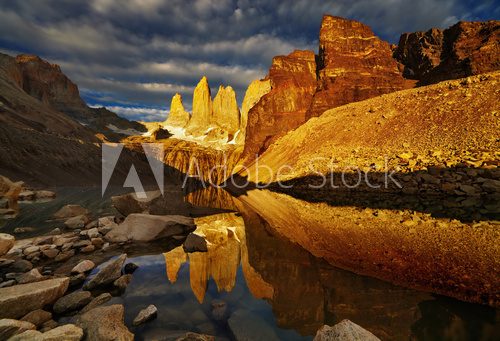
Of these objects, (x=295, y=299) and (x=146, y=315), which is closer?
(x=146, y=315)

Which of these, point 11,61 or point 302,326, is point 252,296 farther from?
point 11,61

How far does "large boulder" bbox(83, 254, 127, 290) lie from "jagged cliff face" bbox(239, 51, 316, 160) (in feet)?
201

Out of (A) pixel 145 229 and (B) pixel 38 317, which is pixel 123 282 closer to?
(B) pixel 38 317

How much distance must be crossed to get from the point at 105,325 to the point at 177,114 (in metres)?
192

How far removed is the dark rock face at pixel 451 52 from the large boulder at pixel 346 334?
5879 cm

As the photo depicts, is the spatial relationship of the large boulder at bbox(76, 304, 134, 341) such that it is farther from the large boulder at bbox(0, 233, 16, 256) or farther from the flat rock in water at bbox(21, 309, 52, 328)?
the large boulder at bbox(0, 233, 16, 256)

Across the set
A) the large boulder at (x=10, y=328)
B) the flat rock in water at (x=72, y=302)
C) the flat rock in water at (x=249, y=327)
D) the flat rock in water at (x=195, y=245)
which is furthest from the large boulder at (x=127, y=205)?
the flat rock in water at (x=249, y=327)

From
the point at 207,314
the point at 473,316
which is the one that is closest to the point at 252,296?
the point at 207,314

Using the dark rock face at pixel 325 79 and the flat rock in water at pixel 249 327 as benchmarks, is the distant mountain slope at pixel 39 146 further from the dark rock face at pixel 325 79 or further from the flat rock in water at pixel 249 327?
the flat rock in water at pixel 249 327

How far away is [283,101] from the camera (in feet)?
224

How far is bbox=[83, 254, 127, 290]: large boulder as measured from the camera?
6.17 metres

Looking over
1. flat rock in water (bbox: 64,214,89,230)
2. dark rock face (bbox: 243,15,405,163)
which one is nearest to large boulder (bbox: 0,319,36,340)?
flat rock in water (bbox: 64,214,89,230)

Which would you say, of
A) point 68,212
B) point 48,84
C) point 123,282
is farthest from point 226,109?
point 123,282

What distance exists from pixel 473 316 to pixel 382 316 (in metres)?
1.45
